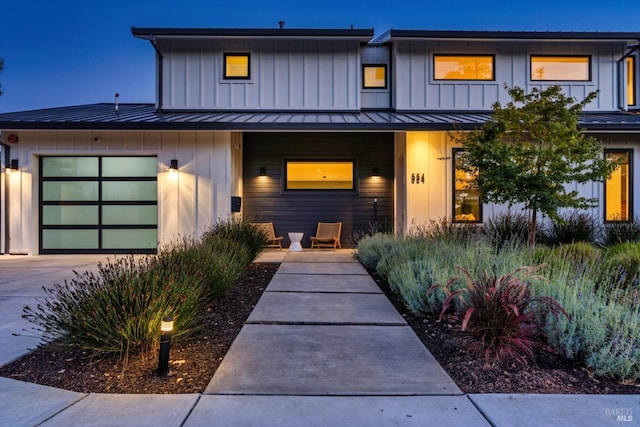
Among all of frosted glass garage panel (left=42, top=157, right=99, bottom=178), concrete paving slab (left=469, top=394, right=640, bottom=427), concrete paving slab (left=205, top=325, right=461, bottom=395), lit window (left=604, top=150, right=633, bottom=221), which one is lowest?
concrete paving slab (left=469, top=394, right=640, bottom=427)

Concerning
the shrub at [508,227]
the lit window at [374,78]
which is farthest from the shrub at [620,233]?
the lit window at [374,78]

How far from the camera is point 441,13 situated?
46281 millimetres

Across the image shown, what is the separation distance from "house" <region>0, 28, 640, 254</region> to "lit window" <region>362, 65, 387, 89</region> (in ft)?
0.09

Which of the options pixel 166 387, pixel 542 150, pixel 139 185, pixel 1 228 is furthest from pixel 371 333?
pixel 1 228

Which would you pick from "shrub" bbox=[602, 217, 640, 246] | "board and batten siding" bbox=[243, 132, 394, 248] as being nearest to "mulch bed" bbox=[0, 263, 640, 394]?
"shrub" bbox=[602, 217, 640, 246]

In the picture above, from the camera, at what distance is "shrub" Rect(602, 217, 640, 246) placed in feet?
25.9

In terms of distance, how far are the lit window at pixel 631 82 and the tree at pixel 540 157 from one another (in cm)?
660

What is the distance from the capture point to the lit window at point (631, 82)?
35.6ft

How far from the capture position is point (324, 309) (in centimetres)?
445

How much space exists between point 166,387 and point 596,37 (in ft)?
40.9

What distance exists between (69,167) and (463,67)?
410 inches

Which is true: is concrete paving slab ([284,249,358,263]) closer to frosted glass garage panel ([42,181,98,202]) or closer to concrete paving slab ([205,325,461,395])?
concrete paving slab ([205,325,461,395])

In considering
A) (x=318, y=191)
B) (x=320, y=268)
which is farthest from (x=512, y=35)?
(x=320, y=268)

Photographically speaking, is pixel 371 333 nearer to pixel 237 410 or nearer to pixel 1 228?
pixel 237 410
